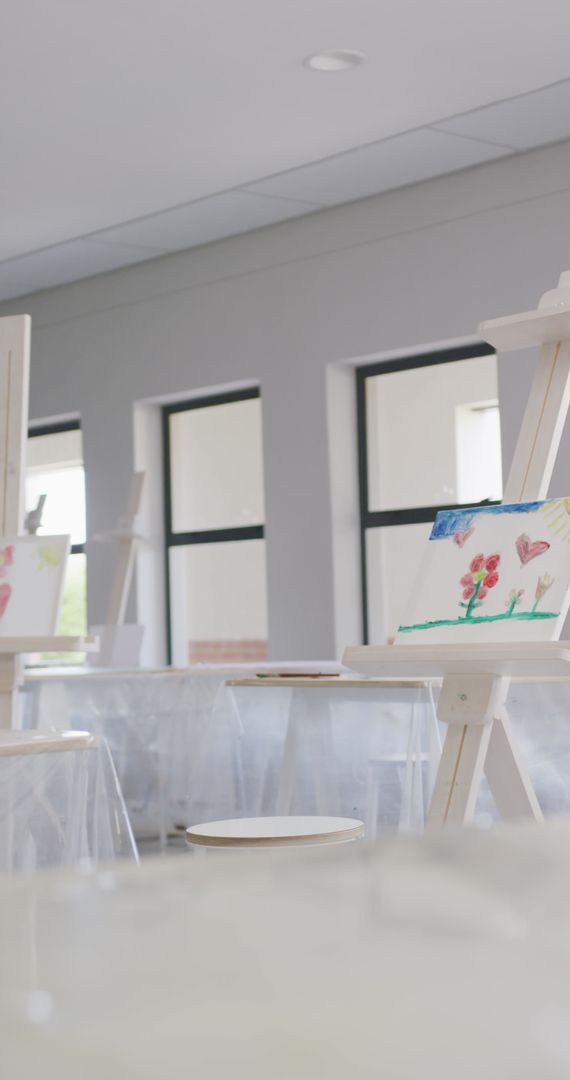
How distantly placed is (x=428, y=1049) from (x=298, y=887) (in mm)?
41

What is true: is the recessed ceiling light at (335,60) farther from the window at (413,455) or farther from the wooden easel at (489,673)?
the wooden easel at (489,673)


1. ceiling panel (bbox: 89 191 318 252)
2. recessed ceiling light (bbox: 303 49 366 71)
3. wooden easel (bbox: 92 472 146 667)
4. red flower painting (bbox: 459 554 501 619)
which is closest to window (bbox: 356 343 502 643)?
ceiling panel (bbox: 89 191 318 252)

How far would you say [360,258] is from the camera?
5445 mm

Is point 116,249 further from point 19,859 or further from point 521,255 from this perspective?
point 19,859

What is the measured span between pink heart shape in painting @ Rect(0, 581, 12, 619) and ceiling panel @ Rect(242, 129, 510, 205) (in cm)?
247

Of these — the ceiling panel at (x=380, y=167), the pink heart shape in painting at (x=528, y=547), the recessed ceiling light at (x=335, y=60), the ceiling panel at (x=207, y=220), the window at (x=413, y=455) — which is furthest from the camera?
the ceiling panel at (x=207, y=220)

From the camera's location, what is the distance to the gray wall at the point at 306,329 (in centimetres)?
492

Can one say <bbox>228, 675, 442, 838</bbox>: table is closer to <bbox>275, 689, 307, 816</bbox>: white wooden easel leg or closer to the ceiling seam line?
<bbox>275, 689, 307, 816</bbox>: white wooden easel leg

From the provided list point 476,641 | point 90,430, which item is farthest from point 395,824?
point 90,430

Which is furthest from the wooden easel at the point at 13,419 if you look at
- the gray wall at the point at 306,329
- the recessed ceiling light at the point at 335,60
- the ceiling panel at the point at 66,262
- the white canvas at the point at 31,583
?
the ceiling panel at the point at 66,262

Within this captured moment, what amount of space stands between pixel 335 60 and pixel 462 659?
2.58 metres

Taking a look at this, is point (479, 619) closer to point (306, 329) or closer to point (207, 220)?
point (306, 329)

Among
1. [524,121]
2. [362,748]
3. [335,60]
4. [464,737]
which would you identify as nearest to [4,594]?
[362,748]

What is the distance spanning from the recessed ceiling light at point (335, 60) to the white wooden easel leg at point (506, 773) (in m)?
2.51
